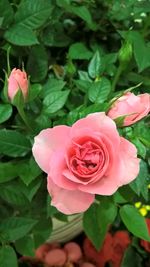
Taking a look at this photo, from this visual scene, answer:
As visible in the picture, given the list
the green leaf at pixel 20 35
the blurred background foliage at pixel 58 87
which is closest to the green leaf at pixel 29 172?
the blurred background foliage at pixel 58 87

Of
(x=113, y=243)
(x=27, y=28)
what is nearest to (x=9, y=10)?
(x=27, y=28)

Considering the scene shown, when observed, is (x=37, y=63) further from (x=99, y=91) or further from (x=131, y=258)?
(x=131, y=258)

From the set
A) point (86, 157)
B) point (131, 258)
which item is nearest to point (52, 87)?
point (86, 157)

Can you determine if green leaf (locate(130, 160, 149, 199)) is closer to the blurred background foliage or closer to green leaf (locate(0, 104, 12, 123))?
the blurred background foliage

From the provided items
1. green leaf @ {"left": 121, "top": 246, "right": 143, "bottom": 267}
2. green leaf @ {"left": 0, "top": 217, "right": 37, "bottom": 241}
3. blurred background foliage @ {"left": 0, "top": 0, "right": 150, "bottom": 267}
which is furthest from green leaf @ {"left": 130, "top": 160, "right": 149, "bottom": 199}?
green leaf @ {"left": 121, "top": 246, "right": 143, "bottom": 267}

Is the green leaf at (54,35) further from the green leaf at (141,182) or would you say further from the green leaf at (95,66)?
the green leaf at (141,182)

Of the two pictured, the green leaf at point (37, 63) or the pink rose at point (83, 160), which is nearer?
the pink rose at point (83, 160)

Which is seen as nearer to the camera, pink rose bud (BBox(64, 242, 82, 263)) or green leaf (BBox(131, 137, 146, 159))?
green leaf (BBox(131, 137, 146, 159))
